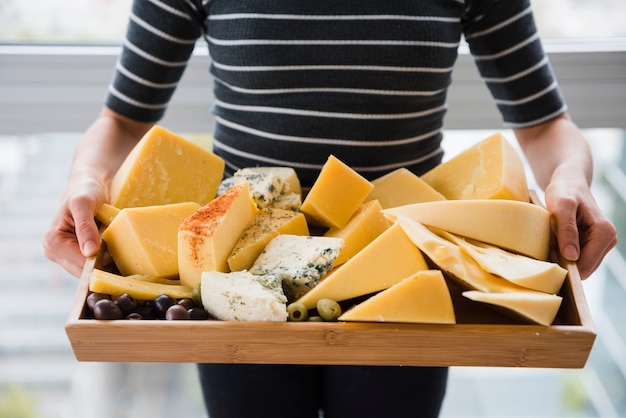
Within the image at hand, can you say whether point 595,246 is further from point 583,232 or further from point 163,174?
point 163,174

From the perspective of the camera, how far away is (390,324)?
0.67 m

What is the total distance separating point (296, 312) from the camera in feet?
2.20

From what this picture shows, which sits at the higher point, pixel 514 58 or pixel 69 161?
pixel 514 58

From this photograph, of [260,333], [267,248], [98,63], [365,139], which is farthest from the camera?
[98,63]

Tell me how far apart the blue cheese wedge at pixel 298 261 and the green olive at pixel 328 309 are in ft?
0.13

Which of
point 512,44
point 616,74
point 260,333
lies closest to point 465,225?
point 260,333

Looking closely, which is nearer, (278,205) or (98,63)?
(278,205)

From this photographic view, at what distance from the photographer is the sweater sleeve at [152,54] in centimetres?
97

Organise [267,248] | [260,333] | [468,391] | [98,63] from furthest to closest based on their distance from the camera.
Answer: [468,391], [98,63], [267,248], [260,333]

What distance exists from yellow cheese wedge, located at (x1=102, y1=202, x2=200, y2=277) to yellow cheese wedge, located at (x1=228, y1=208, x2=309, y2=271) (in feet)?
0.25

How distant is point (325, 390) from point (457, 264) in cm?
45

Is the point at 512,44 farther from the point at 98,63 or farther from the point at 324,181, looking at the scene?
the point at 98,63

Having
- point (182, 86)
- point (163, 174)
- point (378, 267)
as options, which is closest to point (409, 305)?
point (378, 267)

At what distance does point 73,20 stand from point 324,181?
39.6 inches
